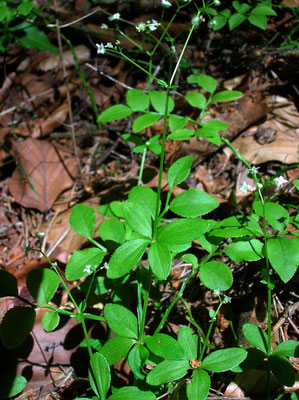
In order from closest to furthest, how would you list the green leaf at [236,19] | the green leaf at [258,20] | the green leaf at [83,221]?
the green leaf at [83,221] < the green leaf at [258,20] < the green leaf at [236,19]

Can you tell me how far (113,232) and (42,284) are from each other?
0.44 meters

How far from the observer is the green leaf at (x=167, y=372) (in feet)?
4.50

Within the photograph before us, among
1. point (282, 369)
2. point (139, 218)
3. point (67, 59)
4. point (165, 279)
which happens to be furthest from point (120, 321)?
point (67, 59)

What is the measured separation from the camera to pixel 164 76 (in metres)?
3.50

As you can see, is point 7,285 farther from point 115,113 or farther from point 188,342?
point 115,113

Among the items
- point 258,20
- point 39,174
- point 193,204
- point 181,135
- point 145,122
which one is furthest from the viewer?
point 39,174

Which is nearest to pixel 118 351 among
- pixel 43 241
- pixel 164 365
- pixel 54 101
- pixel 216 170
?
pixel 164 365

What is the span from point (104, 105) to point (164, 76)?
2.29 ft

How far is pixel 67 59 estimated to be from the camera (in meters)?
4.04

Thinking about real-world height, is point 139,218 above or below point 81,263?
above

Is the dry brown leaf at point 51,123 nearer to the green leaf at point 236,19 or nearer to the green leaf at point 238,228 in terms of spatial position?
the green leaf at point 236,19

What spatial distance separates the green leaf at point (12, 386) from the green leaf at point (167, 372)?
77cm

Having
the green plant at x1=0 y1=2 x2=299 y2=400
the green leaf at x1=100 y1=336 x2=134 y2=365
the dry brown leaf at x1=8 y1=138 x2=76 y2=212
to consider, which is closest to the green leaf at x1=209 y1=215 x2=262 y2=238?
the green plant at x1=0 y1=2 x2=299 y2=400

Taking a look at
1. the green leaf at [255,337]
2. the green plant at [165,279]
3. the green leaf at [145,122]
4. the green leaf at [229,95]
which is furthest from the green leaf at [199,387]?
the green leaf at [229,95]
